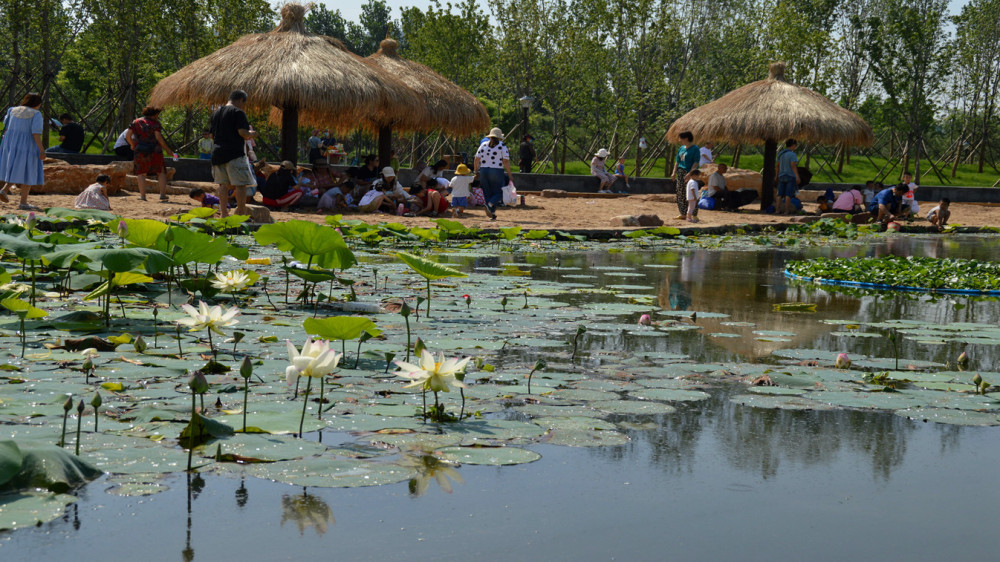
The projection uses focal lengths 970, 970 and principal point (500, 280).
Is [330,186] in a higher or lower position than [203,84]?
lower

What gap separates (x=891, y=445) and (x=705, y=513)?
2.80ft

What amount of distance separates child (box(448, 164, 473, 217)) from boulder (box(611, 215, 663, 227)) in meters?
2.35

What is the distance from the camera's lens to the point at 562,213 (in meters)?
16.3

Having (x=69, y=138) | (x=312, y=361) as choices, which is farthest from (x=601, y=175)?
(x=312, y=361)

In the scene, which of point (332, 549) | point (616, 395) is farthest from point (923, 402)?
point (332, 549)

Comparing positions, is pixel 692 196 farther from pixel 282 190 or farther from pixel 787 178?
pixel 282 190

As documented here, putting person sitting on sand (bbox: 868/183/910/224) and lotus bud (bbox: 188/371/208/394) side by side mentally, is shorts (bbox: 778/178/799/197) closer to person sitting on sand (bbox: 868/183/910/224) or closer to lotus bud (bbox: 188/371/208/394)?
person sitting on sand (bbox: 868/183/910/224)

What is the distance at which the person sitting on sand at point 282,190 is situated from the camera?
44.1ft

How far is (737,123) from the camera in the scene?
1878 centimetres

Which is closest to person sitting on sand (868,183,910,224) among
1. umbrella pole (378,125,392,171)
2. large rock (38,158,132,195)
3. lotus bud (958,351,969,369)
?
umbrella pole (378,125,392,171)

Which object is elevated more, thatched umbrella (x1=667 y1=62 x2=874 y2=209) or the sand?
thatched umbrella (x1=667 y1=62 x2=874 y2=209)

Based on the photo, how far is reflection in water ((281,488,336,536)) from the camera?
1.90 m

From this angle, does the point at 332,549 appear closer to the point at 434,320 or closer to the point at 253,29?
the point at 434,320

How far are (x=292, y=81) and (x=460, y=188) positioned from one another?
2.89 m
